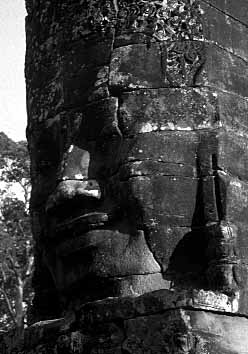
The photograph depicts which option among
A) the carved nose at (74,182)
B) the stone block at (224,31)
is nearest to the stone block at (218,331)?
the carved nose at (74,182)

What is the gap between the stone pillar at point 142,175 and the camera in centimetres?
504

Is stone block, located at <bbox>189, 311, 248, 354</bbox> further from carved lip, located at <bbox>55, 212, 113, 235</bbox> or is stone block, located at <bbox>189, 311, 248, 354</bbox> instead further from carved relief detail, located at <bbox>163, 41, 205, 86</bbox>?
carved relief detail, located at <bbox>163, 41, 205, 86</bbox>

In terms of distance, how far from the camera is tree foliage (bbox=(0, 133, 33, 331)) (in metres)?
27.5

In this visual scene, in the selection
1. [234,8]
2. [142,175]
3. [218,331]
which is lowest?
[218,331]

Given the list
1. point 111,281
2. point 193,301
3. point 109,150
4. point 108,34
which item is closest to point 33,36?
point 108,34

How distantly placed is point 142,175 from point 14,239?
76.2 ft

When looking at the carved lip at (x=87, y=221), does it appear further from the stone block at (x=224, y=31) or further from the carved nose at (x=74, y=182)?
the stone block at (x=224, y=31)

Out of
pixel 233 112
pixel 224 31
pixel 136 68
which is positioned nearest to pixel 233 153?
pixel 233 112

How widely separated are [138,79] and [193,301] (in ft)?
5.20

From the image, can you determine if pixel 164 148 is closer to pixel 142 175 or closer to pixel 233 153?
pixel 142 175

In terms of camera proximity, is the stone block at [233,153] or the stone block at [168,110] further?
the stone block at [168,110]

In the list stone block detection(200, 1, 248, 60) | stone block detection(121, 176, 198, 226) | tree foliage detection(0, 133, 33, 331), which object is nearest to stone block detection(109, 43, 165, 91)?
stone block detection(200, 1, 248, 60)

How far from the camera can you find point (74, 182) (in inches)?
221

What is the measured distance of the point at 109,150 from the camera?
224 inches
